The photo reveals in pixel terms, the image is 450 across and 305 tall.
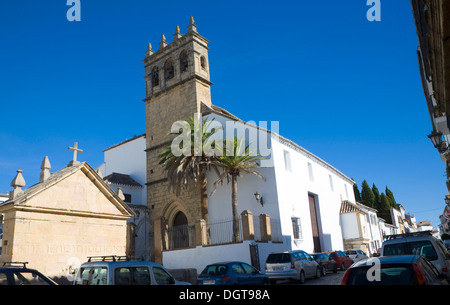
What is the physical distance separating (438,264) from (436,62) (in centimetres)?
644

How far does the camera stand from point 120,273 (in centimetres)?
766

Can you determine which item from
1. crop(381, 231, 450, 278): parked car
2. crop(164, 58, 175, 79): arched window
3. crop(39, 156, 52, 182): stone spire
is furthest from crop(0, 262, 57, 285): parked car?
crop(164, 58, 175, 79): arched window

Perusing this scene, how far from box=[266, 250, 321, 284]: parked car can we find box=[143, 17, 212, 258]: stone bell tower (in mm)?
10181

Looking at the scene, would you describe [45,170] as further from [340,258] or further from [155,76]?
[155,76]

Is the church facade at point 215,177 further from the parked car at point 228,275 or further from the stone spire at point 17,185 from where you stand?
the stone spire at point 17,185

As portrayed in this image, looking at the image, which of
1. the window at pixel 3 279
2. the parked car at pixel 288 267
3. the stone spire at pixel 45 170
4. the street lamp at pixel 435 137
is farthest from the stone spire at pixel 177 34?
the window at pixel 3 279

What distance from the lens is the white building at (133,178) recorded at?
2672cm

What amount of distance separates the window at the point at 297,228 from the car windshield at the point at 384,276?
1804cm

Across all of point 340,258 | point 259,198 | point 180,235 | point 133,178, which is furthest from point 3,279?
point 133,178

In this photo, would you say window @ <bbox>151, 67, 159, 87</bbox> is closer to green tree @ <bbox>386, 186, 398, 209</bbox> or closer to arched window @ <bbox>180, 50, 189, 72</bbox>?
arched window @ <bbox>180, 50, 189, 72</bbox>

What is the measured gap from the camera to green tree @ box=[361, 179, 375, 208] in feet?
173
